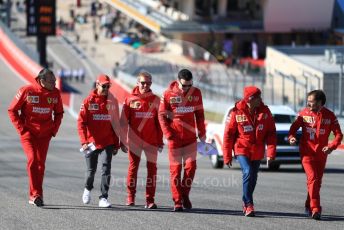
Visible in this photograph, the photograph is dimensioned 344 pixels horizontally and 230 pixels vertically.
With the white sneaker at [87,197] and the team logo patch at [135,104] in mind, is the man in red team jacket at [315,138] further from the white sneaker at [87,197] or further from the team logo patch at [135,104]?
the white sneaker at [87,197]

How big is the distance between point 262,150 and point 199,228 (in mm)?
1653

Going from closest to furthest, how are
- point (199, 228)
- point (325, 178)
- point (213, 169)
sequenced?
point (199, 228) < point (325, 178) < point (213, 169)

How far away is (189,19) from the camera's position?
284 ft

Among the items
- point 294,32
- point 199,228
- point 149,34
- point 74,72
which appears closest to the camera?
point 199,228

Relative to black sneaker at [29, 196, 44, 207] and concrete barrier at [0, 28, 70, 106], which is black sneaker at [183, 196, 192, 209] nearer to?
black sneaker at [29, 196, 44, 207]

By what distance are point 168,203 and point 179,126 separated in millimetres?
1551

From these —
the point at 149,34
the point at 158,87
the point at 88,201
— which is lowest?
the point at 149,34

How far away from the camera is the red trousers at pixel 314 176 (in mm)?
14211

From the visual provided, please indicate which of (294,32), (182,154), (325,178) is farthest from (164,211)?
(294,32)

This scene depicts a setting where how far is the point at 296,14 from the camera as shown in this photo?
84.7 m

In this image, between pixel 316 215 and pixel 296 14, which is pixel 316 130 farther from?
pixel 296 14

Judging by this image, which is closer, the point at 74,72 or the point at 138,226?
the point at 138,226

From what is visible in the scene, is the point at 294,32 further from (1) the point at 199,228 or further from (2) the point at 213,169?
(1) the point at 199,228

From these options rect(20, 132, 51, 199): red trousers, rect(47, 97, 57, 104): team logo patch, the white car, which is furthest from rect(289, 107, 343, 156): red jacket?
the white car
